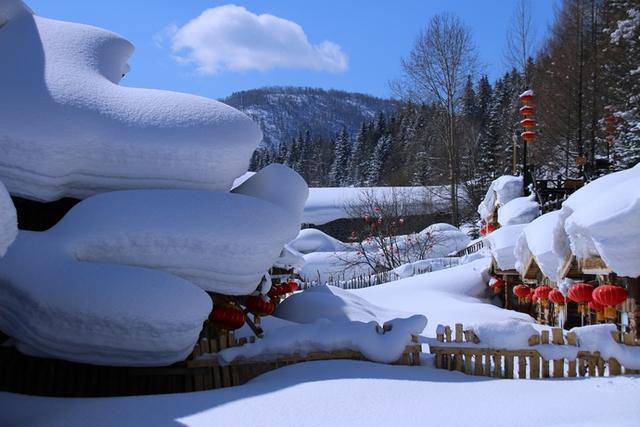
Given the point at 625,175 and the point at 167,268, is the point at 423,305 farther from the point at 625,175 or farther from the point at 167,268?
the point at 167,268

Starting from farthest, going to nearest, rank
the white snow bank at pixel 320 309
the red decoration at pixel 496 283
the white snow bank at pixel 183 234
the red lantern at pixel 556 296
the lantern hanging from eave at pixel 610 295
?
the red decoration at pixel 496 283
the white snow bank at pixel 320 309
the red lantern at pixel 556 296
the lantern hanging from eave at pixel 610 295
the white snow bank at pixel 183 234

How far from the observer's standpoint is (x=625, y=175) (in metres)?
7.82

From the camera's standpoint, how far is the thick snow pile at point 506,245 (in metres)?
14.1

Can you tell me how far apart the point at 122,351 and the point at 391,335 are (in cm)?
322

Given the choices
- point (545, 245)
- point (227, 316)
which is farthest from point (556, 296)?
point (227, 316)

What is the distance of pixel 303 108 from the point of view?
531 feet

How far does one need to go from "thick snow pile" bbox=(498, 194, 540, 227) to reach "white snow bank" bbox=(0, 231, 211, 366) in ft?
36.5

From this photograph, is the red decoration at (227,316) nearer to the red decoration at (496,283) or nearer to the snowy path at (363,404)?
the snowy path at (363,404)

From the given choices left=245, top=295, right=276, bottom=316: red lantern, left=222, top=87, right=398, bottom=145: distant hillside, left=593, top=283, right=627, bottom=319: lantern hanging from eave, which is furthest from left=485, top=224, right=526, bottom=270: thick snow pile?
left=222, top=87, right=398, bottom=145: distant hillside

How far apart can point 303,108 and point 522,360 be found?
520 ft

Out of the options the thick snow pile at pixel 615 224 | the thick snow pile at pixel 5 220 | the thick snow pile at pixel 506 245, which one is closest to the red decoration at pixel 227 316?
the thick snow pile at pixel 5 220

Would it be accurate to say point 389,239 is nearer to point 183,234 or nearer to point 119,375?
point 119,375

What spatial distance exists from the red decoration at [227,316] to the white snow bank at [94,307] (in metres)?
→ 1.24

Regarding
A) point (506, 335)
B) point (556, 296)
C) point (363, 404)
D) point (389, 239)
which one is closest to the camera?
point (363, 404)
